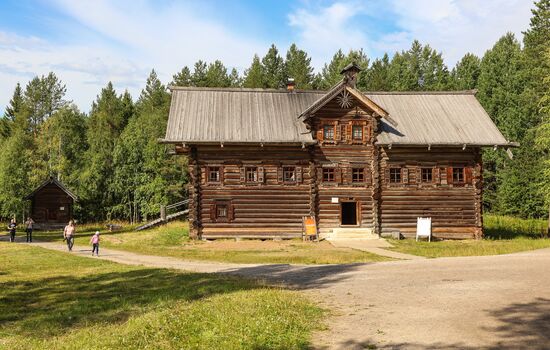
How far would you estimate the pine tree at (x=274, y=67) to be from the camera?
74.9 metres

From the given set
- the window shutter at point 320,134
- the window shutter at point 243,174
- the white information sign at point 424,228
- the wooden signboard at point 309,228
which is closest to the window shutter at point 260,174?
the window shutter at point 243,174

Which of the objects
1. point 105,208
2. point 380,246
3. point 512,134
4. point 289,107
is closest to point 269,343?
point 380,246

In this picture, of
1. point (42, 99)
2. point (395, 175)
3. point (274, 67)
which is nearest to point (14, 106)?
point (42, 99)

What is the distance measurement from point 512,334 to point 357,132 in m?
23.7

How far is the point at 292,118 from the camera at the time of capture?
32.3m

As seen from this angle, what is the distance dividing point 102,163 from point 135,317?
45411 millimetres

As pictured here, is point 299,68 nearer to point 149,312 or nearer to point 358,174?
point 358,174

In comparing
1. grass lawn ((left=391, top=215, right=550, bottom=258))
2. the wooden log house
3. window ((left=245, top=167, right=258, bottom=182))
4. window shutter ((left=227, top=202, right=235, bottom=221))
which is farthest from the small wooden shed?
grass lawn ((left=391, top=215, right=550, bottom=258))

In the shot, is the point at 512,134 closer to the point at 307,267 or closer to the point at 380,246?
the point at 380,246

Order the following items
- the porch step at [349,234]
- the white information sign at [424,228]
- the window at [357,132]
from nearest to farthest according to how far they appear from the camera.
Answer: the white information sign at [424,228] → the porch step at [349,234] → the window at [357,132]

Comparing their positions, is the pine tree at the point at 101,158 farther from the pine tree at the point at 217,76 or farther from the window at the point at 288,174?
the window at the point at 288,174

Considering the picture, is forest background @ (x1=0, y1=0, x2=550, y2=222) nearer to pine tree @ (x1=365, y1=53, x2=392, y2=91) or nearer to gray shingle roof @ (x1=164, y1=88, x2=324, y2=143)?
pine tree @ (x1=365, y1=53, x2=392, y2=91)

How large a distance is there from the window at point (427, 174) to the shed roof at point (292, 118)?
201 cm

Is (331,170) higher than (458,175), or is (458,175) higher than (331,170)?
(331,170)
